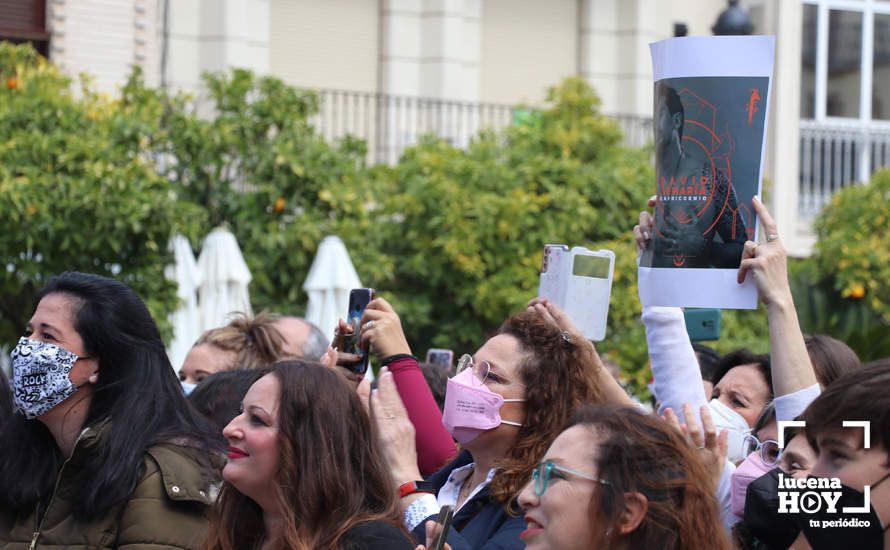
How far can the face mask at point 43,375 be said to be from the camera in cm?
466

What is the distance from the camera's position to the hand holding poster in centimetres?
449

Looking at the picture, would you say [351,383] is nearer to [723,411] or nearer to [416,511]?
[416,511]

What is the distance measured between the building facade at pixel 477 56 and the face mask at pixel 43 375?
8939mm

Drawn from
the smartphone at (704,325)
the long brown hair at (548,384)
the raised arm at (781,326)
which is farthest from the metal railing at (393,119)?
the raised arm at (781,326)

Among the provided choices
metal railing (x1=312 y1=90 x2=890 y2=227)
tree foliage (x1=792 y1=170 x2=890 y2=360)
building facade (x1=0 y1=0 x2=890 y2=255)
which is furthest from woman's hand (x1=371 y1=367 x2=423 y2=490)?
tree foliage (x1=792 y1=170 x2=890 y2=360)

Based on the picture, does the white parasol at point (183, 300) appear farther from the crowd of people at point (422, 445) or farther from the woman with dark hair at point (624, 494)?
the woman with dark hair at point (624, 494)

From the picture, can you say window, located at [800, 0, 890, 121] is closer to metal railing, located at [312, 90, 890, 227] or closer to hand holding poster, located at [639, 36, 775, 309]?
metal railing, located at [312, 90, 890, 227]

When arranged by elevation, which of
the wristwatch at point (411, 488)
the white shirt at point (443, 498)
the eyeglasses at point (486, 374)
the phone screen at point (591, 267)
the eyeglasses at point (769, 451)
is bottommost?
the white shirt at point (443, 498)

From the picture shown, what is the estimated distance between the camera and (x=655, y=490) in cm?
334

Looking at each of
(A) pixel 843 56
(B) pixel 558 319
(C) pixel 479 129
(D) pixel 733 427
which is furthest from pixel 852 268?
(B) pixel 558 319

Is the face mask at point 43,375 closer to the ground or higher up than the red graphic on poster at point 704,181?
closer to the ground

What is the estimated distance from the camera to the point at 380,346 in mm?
4781

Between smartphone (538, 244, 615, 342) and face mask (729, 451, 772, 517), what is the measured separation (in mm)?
716

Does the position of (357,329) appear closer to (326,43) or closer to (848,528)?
(848,528)
